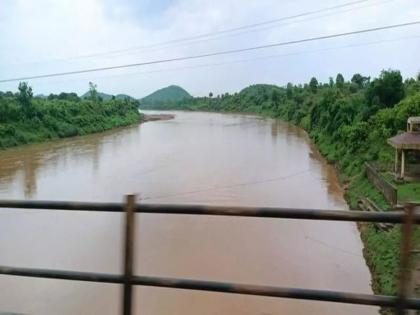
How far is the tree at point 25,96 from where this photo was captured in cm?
3231

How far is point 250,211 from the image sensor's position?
5.26 ft

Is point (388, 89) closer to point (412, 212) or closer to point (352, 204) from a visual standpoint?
point (352, 204)

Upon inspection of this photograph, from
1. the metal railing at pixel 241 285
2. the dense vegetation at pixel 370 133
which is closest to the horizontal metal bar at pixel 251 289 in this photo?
the metal railing at pixel 241 285

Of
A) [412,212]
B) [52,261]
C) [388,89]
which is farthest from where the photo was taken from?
[388,89]

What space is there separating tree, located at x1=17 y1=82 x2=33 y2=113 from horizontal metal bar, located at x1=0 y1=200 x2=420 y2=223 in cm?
3336

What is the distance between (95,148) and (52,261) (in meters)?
20.2

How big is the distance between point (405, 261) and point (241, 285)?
560 millimetres

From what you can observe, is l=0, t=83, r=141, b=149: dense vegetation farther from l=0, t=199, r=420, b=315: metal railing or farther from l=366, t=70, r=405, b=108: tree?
l=0, t=199, r=420, b=315: metal railing

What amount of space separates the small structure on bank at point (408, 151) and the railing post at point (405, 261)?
12.8 m

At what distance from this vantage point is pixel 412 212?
1.46m

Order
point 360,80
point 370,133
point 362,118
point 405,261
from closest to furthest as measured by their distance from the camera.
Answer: point 405,261
point 370,133
point 362,118
point 360,80

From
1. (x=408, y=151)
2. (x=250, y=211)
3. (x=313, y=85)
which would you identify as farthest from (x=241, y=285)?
(x=313, y=85)

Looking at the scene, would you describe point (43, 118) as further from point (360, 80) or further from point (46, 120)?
point (360, 80)

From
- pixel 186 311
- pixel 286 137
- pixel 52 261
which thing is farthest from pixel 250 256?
pixel 286 137
